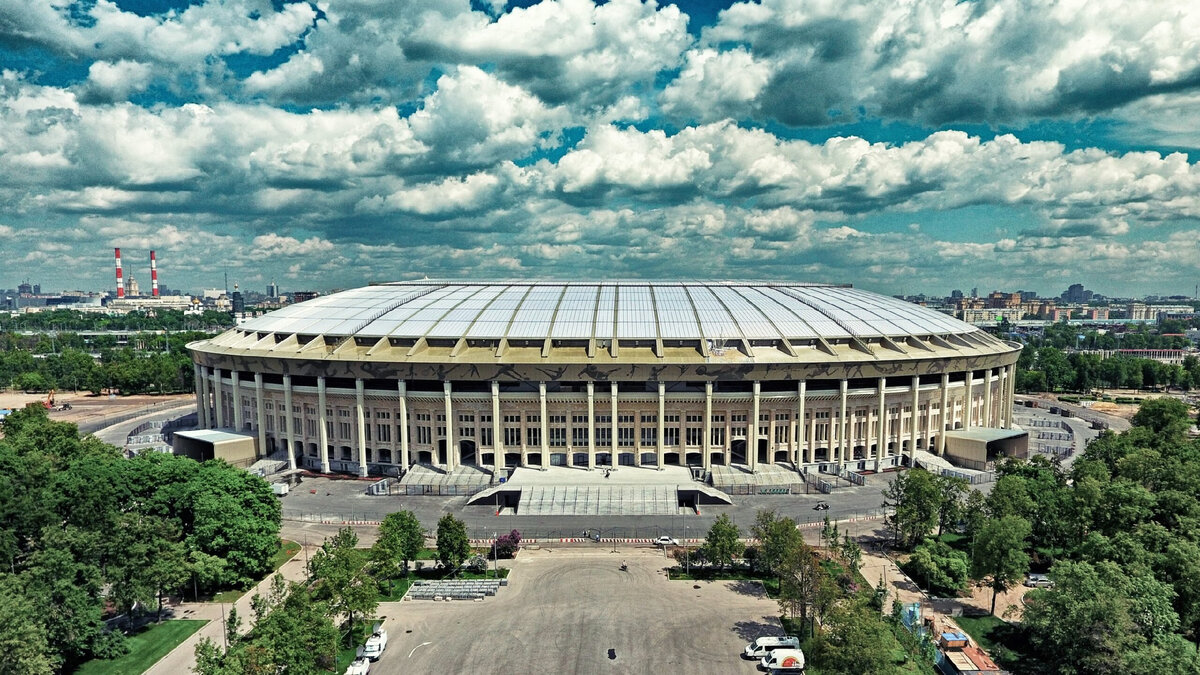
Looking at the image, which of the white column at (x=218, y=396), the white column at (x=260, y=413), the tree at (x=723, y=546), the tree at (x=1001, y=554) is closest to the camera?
the tree at (x=1001, y=554)

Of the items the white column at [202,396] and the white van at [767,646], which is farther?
the white column at [202,396]

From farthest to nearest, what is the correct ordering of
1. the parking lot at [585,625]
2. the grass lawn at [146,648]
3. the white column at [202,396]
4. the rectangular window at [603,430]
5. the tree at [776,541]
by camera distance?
the white column at [202,396], the rectangular window at [603,430], the tree at [776,541], the parking lot at [585,625], the grass lawn at [146,648]

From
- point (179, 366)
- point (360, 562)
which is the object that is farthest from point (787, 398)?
point (179, 366)

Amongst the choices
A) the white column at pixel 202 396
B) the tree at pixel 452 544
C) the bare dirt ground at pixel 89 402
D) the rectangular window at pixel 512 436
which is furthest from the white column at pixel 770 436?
the bare dirt ground at pixel 89 402

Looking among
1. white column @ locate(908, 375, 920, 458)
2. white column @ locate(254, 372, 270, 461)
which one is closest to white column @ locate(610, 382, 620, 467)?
white column @ locate(908, 375, 920, 458)

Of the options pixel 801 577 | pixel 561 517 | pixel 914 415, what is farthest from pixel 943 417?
pixel 801 577

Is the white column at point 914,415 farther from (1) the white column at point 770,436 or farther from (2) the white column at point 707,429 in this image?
(2) the white column at point 707,429
